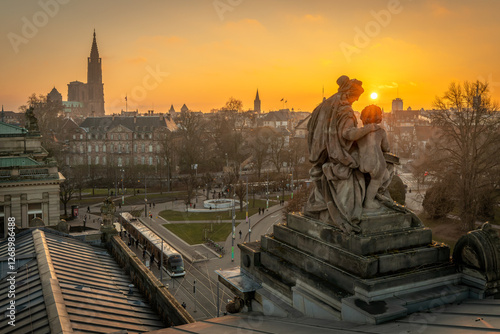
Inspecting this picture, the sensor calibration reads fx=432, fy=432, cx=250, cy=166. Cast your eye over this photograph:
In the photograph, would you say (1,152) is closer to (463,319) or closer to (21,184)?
(21,184)

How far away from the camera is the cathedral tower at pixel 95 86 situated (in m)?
180

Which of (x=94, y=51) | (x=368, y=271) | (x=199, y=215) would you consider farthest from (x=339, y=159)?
(x=94, y=51)

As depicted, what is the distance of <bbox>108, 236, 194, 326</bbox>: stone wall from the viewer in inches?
420

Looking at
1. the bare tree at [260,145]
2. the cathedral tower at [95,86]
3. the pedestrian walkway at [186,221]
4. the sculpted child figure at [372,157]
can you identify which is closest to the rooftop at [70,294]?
the sculpted child figure at [372,157]

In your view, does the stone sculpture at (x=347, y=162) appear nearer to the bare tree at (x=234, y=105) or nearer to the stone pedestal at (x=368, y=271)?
the stone pedestal at (x=368, y=271)

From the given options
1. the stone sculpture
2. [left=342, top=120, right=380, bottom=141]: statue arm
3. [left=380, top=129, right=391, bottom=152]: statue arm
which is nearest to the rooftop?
the stone sculpture

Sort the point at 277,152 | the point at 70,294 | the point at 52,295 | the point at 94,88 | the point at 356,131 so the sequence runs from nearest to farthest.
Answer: the point at 356,131 → the point at 52,295 → the point at 70,294 → the point at 277,152 → the point at 94,88

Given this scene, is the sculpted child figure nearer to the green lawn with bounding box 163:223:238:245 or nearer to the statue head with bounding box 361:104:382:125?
the statue head with bounding box 361:104:382:125

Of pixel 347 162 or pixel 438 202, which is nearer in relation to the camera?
pixel 347 162

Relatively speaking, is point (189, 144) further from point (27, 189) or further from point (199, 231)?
point (27, 189)

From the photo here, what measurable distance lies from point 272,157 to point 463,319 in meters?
76.9

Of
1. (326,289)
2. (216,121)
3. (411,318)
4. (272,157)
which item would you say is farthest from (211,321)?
(216,121)

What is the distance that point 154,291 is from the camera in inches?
499

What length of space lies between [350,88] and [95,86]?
199m
